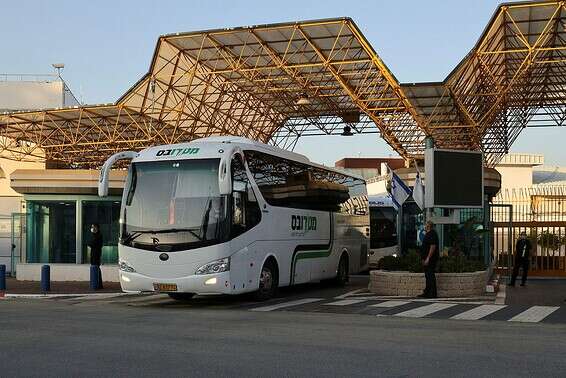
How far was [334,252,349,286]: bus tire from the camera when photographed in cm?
2349

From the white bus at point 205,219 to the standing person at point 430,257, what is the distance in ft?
11.2

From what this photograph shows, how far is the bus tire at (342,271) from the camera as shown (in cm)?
2349

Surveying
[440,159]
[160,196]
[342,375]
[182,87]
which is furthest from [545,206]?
[342,375]

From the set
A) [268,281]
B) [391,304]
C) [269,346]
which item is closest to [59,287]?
[268,281]

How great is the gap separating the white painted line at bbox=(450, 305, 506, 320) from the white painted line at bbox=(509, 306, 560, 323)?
61cm

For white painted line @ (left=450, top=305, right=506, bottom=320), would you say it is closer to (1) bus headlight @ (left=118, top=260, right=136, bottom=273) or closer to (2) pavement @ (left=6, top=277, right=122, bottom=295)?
(1) bus headlight @ (left=118, top=260, right=136, bottom=273)

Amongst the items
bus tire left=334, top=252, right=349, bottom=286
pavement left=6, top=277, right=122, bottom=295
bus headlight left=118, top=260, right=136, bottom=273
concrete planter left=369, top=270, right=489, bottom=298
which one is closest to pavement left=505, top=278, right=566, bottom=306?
concrete planter left=369, top=270, right=489, bottom=298

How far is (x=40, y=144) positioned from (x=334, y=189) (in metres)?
28.0

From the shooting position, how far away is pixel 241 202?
16531mm

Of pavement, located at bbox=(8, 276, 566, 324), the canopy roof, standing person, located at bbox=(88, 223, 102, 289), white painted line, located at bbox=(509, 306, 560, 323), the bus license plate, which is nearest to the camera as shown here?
white painted line, located at bbox=(509, 306, 560, 323)

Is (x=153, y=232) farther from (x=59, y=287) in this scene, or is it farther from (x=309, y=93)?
(x=309, y=93)

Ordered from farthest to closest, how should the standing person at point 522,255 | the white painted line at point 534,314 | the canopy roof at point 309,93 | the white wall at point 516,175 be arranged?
1. the white wall at point 516,175
2. the canopy roof at point 309,93
3. the standing person at point 522,255
4. the white painted line at point 534,314

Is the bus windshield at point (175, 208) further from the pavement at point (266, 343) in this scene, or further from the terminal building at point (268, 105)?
the terminal building at point (268, 105)

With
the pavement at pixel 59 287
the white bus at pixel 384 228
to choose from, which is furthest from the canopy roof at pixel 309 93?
the pavement at pixel 59 287
